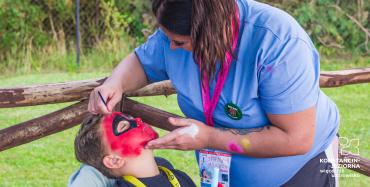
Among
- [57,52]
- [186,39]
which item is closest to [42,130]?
[186,39]

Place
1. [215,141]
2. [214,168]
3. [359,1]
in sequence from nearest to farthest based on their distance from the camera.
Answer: [215,141]
[214,168]
[359,1]

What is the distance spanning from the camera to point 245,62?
261 cm

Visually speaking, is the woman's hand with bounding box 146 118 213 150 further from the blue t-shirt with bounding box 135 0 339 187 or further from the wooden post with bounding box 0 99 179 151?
the wooden post with bounding box 0 99 179 151

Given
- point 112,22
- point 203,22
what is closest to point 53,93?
point 203,22

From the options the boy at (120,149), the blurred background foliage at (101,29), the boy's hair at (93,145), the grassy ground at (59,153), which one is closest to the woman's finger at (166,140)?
the boy at (120,149)

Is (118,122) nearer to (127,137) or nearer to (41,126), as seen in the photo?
(127,137)

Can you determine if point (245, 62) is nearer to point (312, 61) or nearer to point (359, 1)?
point (312, 61)

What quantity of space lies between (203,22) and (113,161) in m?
0.71

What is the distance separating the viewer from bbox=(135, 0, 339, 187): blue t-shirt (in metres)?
2.53

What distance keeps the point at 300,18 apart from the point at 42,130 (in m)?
7.71

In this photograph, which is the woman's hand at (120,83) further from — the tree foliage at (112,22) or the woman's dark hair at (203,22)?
the tree foliage at (112,22)

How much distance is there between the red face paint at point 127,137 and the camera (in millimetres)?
2826

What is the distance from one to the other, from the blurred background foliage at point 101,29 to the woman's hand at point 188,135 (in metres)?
7.70

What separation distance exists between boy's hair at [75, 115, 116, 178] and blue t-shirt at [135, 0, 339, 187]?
0.34m
